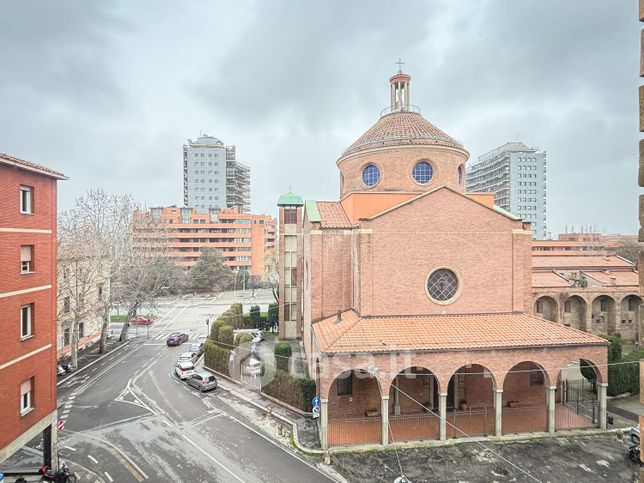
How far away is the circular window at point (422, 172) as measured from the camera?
22.8 meters

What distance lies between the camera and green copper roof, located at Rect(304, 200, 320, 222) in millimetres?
21194

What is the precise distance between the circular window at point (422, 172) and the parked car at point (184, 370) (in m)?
19.0

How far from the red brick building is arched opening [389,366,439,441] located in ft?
47.2

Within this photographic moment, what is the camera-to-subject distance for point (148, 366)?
2683cm

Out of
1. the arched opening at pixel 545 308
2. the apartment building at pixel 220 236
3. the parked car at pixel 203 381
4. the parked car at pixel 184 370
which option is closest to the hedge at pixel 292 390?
the parked car at pixel 203 381

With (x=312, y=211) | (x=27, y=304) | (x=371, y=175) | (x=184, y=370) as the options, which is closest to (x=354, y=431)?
(x=312, y=211)

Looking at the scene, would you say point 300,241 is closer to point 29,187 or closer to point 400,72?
point 400,72

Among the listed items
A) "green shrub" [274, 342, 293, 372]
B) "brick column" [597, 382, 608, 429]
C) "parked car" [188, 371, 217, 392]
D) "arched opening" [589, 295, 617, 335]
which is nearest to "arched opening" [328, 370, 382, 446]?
"green shrub" [274, 342, 293, 372]

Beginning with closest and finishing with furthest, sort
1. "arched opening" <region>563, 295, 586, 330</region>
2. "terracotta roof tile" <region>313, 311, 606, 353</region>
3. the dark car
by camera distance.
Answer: "terracotta roof tile" <region>313, 311, 606, 353</region> < "arched opening" <region>563, 295, 586, 330</region> < the dark car

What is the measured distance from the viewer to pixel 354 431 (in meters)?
16.0

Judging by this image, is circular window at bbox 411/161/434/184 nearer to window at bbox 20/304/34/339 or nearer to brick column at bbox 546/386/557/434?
brick column at bbox 546/386/557/434

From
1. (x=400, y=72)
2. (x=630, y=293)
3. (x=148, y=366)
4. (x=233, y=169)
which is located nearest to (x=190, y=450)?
(x=148, y=366)

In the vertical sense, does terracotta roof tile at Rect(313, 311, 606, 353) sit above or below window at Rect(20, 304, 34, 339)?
below

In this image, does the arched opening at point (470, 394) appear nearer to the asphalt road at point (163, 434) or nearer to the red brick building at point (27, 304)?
the asphalt road at point (163, 434)
